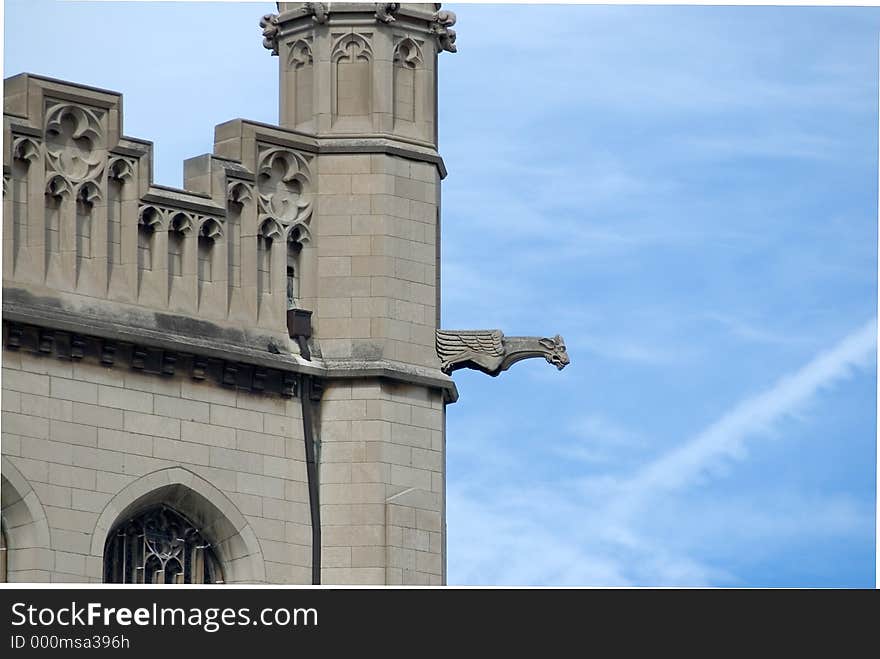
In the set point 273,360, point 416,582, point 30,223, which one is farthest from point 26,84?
point 416,582

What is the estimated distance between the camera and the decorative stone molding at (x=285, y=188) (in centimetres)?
3703

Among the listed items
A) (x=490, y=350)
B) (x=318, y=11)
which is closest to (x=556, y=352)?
(x=490, y=350)

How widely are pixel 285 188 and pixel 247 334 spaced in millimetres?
1982

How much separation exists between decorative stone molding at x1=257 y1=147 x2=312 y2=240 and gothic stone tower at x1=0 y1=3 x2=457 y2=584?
2 centimetres

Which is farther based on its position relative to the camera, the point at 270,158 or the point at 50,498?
the point at 270,158

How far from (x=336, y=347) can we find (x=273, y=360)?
965 mm

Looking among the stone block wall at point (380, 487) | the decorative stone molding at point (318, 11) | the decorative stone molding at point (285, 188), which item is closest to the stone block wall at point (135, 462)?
the stone block wall at point (380, 487)

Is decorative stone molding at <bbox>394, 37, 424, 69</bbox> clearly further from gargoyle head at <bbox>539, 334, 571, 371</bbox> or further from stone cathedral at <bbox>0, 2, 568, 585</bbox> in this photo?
gargoyle head at <bbox>539, 334, 571, 371</bbox>

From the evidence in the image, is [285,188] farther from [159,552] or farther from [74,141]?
[159,552]

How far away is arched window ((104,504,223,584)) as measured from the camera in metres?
35.0
